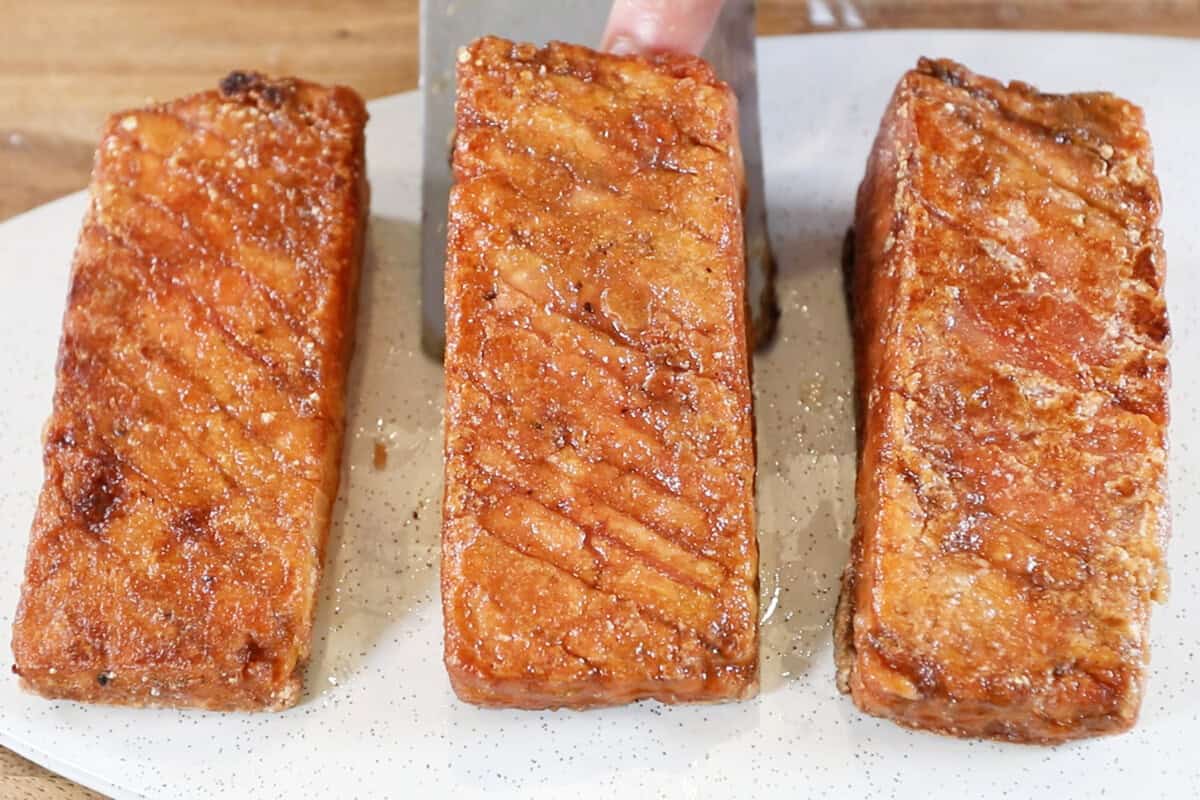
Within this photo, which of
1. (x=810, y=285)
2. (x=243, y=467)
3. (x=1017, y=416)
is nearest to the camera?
(x=1017, y=416)

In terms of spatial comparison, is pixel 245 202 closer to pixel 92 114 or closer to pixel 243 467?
pixel 243 467

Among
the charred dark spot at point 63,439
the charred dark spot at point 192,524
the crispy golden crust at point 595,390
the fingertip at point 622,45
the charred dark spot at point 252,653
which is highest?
Result: the fingertip at point 622,45

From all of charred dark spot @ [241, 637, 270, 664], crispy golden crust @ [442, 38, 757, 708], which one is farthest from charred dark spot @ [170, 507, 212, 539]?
crispy golden crust @ [442, 38, 757, 708]

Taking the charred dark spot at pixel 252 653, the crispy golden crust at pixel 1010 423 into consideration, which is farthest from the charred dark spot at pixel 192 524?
the crispy golden crust at pixel 1010 423

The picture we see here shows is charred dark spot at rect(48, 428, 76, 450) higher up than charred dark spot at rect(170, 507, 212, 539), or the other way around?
charred dark spot at rect(48, 428, 76, 450)

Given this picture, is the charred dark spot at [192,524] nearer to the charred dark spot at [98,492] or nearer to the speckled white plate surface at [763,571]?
the charred dark spot at [98,492]

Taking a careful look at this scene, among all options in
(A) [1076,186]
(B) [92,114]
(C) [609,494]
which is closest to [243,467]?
(C) [609,494]

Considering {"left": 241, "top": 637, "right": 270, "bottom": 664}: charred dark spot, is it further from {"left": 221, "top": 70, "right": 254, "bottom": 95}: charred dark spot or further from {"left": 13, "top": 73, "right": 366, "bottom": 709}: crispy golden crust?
{"left": 221, "top": 70, "right": 254, "bottom": 95}: charred dark spot

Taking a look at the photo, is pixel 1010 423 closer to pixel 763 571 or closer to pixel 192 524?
pixel 763 571
